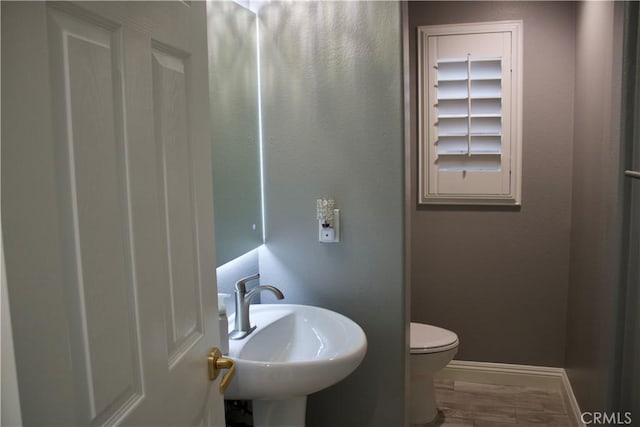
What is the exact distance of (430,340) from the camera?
106 inches

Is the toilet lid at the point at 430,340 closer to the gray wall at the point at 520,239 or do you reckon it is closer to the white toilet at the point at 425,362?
the white toilet at the point at 425,362

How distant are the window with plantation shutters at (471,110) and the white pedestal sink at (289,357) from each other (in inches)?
59.4

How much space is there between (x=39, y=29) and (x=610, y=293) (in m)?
2.14

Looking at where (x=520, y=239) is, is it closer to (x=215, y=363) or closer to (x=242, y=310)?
(x=242, y=310)

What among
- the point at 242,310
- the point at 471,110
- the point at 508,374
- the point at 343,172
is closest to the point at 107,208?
the point at 242,310

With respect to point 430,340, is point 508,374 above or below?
below

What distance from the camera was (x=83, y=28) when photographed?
28.4 inches

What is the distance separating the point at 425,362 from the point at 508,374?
931 mm

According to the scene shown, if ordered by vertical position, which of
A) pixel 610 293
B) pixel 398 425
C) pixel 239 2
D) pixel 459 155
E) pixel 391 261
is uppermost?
pixel 239 2

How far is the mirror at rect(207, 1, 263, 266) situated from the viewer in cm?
189

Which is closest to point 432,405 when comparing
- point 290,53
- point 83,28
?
point 290,53

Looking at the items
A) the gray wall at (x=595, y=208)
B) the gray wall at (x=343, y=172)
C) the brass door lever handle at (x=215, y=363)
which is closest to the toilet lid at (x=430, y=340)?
the gray wall at (x=343, y=172)

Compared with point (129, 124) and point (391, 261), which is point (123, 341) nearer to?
point (129, 124)

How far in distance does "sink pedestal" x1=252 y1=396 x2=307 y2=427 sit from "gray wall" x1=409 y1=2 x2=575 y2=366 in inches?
68.5
